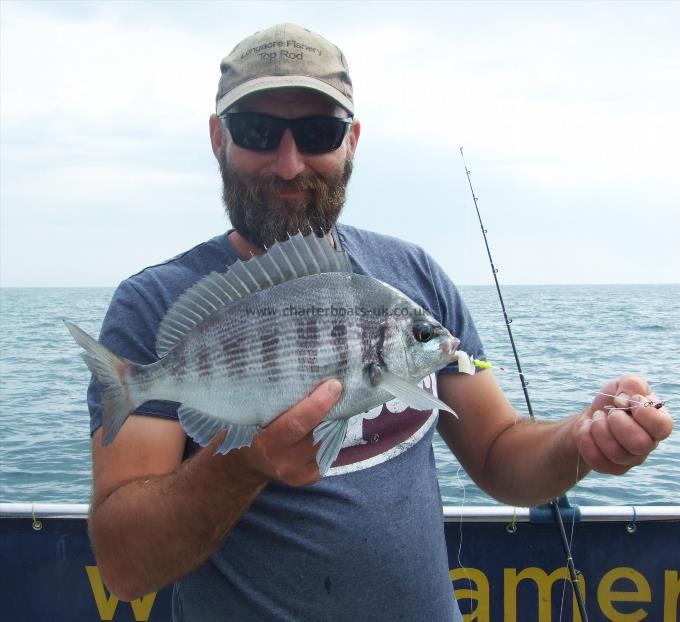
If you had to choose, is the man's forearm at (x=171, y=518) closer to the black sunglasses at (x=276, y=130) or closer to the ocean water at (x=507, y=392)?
the black sunglasses at (x=276, y=130)

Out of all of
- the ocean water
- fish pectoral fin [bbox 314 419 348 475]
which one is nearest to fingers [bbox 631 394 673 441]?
the ocean water

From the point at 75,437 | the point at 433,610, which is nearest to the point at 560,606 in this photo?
the point at 433,610

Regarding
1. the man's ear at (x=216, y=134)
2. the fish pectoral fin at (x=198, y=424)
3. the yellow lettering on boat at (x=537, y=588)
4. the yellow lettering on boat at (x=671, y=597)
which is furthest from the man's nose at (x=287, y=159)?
the yellow lettering on boat at (x=671, y=597)

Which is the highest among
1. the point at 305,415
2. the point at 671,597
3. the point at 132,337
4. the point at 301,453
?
the point at 132,337

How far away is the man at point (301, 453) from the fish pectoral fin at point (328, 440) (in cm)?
3

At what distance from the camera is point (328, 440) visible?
5.94 feet

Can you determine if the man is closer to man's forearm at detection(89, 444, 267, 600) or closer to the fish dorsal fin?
man's forearm at detection(89, 444, 267, 600)

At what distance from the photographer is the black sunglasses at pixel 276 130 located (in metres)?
2.37

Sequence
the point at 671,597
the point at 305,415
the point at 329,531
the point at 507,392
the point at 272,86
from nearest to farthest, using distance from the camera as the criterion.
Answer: the point at 305,415 → the point at 329,531 → the point at 272,86 → the point at 671,597 → the point at 507,392

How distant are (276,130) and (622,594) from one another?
2.89 metres

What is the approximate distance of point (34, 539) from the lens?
328cm

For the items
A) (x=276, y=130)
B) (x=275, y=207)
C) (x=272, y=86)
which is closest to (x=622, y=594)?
(x=275, y=207)

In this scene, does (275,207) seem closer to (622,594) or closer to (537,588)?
(537,588)

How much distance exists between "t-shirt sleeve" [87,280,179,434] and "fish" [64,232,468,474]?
13 cm
